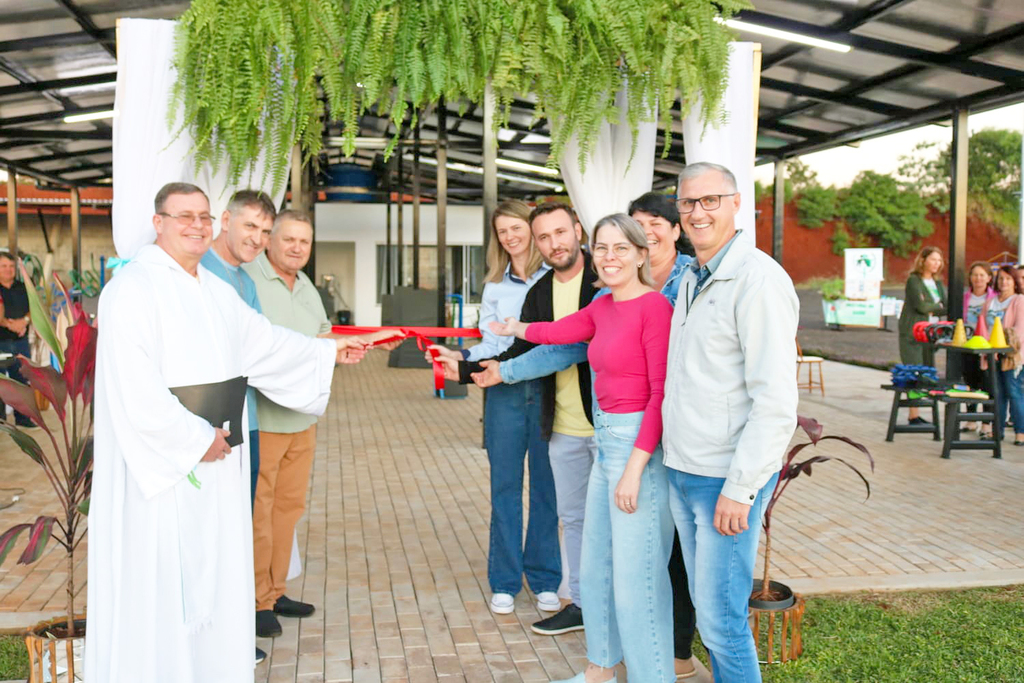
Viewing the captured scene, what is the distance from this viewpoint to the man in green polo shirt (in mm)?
3785

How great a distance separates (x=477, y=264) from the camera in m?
22.9

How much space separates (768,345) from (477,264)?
20.5m

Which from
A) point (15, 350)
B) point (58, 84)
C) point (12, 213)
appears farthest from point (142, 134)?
point (12, 213)

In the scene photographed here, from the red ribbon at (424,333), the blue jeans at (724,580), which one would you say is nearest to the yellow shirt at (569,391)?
the red ribbon at (424,333)

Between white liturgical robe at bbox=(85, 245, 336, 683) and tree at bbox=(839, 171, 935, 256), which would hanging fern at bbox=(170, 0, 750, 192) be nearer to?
white liturgical robe at bbox=(85, 245, 336, 683)

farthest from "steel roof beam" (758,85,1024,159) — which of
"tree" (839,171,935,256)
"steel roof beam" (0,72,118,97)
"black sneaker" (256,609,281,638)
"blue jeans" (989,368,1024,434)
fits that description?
"tree" (839,171,935,256)

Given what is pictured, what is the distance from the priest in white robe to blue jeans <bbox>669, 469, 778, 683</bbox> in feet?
5.12

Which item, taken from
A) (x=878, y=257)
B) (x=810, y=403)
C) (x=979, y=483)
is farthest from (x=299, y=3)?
(x=878, y=257)

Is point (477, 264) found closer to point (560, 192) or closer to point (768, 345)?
point (560, 192)

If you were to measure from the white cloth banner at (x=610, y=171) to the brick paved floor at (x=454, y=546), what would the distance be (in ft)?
6.42

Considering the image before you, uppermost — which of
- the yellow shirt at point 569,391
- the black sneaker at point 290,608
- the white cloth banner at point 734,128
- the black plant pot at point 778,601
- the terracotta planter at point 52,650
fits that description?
the white cloth banner at point 734,128

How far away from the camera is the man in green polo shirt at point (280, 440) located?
379 centimetres

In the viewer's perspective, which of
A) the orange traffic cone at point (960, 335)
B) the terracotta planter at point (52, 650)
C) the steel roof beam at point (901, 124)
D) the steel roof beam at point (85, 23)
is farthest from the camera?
the steel roof beam at point (901, 124)

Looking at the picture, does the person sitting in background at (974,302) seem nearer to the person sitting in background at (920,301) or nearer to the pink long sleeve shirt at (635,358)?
the person sitting in background at (920,301)
